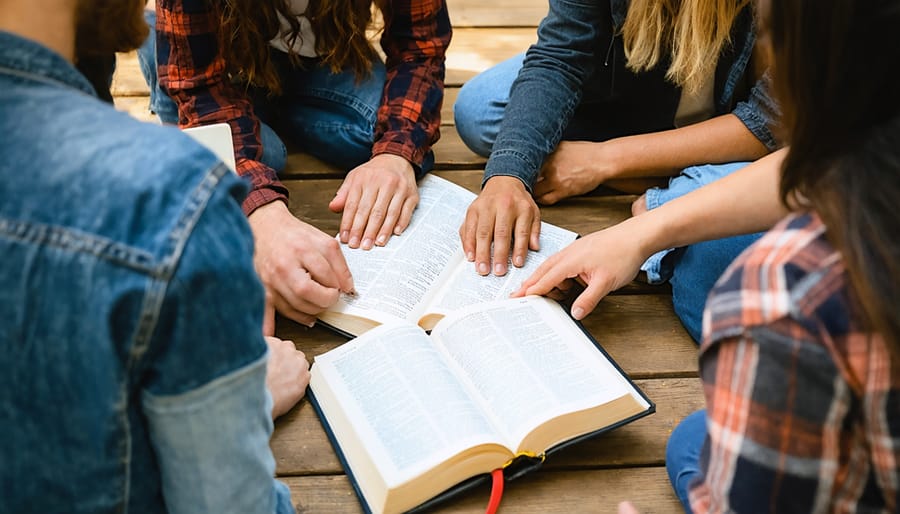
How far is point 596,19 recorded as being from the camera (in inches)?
51.3

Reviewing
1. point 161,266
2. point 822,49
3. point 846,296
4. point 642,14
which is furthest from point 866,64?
point 642,14

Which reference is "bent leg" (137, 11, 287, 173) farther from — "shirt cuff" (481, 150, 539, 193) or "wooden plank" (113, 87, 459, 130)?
"shirt cuff" (481, 150, 539, 193)

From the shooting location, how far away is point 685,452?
0.90m

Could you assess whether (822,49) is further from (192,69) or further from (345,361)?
(192,69)

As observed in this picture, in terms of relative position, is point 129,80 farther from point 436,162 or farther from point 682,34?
point 682,34

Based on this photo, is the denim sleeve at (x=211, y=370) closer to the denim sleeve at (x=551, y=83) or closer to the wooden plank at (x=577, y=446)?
the wooden plank at (x=577, y=446)

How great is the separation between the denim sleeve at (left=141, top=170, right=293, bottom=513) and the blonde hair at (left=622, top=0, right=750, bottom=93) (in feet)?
2.75

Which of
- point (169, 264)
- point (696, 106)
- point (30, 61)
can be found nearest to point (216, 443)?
point (169, 264)

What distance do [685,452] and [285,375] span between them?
0.47 meters

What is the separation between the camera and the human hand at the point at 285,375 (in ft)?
3.21

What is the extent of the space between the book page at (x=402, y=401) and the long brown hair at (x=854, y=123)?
45 cm

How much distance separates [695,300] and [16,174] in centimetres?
88

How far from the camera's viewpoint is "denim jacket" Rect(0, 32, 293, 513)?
47 cm

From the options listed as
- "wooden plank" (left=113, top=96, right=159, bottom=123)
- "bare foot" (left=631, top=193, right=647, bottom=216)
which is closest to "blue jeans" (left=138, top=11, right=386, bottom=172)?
"wooden plank" (left=113, top=96, right=159, bottom=123)
